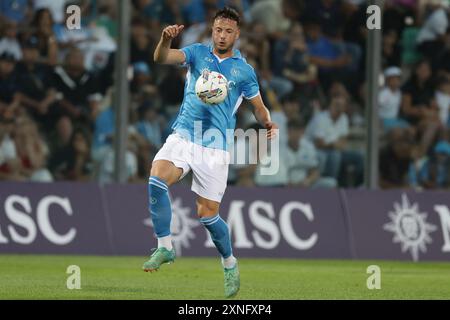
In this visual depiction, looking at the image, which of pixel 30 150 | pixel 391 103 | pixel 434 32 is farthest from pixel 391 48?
pixel 30 150

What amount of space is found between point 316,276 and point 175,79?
17.3 ft

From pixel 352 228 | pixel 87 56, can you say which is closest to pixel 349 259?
pixel 352 228

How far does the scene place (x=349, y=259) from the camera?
54.4 ft

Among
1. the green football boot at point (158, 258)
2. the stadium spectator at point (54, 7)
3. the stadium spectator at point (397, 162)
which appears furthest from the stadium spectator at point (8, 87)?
the green football boot at point (158, 258)

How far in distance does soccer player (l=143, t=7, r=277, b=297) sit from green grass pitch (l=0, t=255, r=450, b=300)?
501 mm

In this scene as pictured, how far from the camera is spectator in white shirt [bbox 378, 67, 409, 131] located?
18203 mm

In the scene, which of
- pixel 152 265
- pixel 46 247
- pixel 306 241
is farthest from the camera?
pixel 306 241

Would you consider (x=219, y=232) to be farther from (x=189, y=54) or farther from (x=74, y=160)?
Answer: (x=74, y=160)

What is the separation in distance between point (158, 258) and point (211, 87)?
5.14ft

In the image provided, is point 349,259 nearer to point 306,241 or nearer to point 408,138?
point 306,241

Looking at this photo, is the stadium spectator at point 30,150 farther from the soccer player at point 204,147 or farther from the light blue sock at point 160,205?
the light blue sock at point 160,205

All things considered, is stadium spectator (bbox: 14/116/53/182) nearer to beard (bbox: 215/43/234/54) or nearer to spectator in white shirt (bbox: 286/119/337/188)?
spectator in white shirt (bbox: 286/119/337/188)

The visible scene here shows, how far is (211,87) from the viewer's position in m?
10.4

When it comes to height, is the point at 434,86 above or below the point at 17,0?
below
